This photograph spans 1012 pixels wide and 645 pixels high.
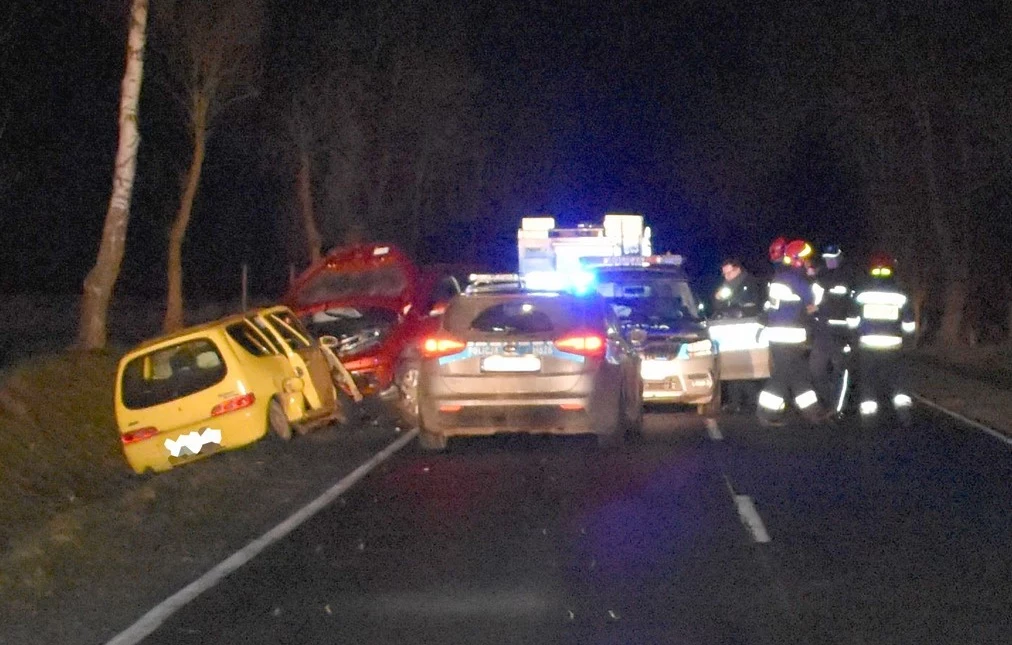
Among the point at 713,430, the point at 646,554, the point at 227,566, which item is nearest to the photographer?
the point at 227,566

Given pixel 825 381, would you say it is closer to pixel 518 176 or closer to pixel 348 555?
pixel 348 555

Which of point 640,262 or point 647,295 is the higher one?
point 640,262

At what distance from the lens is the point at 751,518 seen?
11.7 metres

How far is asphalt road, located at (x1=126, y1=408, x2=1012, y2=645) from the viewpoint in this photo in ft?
28.1

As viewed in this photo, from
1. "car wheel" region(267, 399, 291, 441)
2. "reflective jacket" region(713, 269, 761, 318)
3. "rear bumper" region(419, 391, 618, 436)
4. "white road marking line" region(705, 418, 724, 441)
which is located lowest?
"white road marking line" region(705, 418, 724, 441)

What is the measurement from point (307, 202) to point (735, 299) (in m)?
18.8

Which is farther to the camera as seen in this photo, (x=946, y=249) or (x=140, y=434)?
(x=946, y=249)

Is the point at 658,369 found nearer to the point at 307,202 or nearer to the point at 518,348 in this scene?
the point at 518,348

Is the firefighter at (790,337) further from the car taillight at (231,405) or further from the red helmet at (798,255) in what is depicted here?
the car taillight at (231,405)

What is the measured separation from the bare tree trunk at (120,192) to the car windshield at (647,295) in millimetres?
6234

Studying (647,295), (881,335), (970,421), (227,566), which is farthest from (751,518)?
(647,295)

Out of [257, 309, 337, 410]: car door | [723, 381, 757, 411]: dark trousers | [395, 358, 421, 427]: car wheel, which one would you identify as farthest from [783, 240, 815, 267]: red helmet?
[257, 309, 337, 410]: car door

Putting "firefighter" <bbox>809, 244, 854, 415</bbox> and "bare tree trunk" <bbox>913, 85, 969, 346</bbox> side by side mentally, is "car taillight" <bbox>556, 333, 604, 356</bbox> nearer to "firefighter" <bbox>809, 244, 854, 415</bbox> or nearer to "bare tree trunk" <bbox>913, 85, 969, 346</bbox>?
"firefighter" <bbox>809, 244, 854, 415</bbox>

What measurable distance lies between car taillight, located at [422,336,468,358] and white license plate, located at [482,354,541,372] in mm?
295
